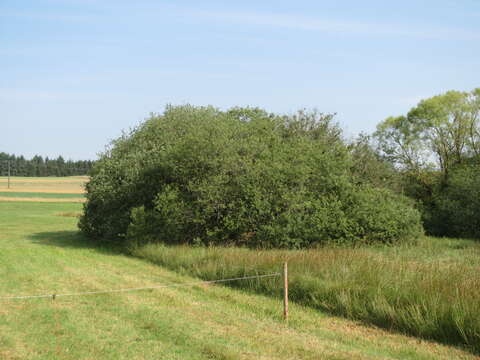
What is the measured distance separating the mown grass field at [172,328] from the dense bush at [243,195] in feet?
17.5

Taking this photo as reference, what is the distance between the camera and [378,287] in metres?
10.2

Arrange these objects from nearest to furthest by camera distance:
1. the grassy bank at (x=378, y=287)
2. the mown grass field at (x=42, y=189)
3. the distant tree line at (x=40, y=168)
A: the grassy bank at (x=378, y=287), the mown grass field at (x=42, y=189), the distant tree line at (x=40, y=168)

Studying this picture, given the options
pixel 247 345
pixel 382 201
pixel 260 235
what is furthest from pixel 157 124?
pixel 247 345

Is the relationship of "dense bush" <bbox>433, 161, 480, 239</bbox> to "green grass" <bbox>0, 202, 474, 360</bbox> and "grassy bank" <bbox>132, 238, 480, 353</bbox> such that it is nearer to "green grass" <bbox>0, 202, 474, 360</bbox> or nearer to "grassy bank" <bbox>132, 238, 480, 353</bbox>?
"grassy bank" <bbox>132, 238, 480, 353</bbox>

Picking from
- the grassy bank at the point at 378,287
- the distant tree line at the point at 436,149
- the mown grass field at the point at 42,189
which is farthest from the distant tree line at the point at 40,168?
the grassy bank at the point at 378,287

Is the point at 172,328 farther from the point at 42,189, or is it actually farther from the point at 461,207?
the point at 42,189

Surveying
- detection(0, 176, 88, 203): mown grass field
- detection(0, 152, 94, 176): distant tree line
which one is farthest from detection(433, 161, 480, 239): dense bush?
detection(0, 152, 94, 176): distant tree line

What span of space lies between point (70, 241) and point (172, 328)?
18.0 meters

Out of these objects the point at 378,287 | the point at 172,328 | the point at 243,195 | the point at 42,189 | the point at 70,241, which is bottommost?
the point at 70,241

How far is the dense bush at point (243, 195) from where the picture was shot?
1883cm

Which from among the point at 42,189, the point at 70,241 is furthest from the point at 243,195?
the point at 42,189

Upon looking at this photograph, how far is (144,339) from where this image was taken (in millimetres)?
8422

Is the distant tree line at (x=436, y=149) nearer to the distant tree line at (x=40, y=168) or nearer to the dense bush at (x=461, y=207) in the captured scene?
the dense bush at (x=461, y=207)

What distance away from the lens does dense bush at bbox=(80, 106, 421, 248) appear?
741 inches
